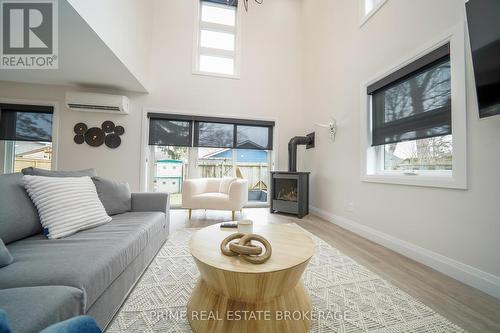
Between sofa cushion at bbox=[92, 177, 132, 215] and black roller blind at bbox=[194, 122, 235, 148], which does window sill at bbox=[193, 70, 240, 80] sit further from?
sofa cushion at bbox=[92, 177, 132, 215]

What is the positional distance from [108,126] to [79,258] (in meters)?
3.45

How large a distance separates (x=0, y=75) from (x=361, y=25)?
5.74 metres

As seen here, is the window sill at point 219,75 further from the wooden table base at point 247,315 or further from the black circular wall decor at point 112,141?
the wooden table base at point 247,315

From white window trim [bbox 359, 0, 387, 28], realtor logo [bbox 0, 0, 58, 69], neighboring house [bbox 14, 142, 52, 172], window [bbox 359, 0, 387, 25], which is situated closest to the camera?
realtor logo [bbox 0, 0, 58, 69]

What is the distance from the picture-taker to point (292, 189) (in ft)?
11.8

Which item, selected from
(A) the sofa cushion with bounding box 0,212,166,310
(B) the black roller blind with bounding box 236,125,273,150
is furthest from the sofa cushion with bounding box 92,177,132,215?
(B) the black roller blind with bounding box 236,125,273,150

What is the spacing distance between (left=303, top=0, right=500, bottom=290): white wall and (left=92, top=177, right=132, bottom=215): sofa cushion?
2840 mm

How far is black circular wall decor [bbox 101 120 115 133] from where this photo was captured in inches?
140

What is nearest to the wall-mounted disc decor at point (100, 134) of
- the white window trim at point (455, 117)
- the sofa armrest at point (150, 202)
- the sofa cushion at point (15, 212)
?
the sofa armrest at point (150, 202)

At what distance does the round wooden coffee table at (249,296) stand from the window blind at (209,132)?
10.4ft

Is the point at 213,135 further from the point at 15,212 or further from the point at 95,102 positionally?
the point at 15,212

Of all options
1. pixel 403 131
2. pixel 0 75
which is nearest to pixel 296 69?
pixel 403 131

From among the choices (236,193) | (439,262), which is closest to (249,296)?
(439,262)

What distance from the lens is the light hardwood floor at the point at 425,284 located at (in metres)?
1.12
